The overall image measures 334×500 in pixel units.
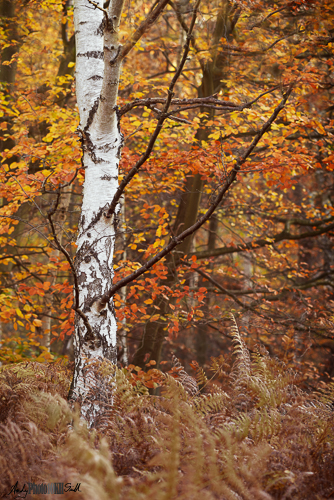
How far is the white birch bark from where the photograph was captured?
2.60 m

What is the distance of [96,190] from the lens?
2.90 meters

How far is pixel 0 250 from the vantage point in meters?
7.33

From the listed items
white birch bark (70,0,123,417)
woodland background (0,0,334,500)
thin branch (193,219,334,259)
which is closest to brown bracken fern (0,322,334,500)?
woodland background (0,0,334,500)

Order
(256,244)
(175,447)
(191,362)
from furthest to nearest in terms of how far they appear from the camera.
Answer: (256,244), (191,362), (175,447)

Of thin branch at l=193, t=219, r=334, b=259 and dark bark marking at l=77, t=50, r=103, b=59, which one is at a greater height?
dark bark marking at l=77, t=50, r=103, b=59

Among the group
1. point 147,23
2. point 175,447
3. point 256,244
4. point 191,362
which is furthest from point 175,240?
point 256,244

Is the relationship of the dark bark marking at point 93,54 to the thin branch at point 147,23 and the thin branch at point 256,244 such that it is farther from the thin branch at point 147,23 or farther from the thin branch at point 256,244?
the thin branch at point 256,244

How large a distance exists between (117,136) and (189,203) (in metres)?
3.59

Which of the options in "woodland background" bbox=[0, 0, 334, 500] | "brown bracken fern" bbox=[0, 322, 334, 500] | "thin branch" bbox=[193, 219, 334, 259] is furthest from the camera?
"thin branch" bbox=[193, 219, 334, 259]

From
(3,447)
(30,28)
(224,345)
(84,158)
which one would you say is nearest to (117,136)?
(84,158)

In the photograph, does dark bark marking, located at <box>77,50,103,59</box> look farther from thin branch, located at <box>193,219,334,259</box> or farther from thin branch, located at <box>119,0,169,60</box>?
thin branch, located at <box>193,219,334,259</box>

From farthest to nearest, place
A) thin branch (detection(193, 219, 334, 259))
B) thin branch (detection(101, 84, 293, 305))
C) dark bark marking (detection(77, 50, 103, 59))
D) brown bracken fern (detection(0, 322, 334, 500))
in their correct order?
thin branch (detection(193, 219, 334, 259))
dark bark marking (detection(77, 50, 103, 59))
thin branch (detection(101, 84, 293, 305))
brown bracken fern (detection(0, 322, 334, 500))

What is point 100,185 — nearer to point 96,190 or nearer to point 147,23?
point 96,190

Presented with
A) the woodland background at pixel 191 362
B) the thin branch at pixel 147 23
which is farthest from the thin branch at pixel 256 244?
the thin branch at pixel 147 23
